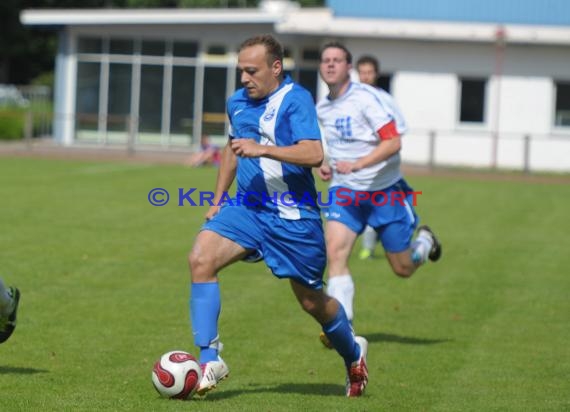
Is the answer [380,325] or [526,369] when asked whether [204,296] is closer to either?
[526,369]

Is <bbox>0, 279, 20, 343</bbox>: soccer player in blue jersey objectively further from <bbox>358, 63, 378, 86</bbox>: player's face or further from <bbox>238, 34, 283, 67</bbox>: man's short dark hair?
<bbox>358, 63, 378, 86</bbox>: player's face

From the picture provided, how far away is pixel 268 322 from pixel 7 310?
3.12m

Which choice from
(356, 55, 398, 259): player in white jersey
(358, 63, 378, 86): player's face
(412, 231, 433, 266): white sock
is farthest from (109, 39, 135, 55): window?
(412, 231, 433, 266): white sock

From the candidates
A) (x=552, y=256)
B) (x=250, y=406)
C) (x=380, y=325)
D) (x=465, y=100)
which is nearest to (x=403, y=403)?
(x=250, y=406)

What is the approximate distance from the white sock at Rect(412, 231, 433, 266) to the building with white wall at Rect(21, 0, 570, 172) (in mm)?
21718

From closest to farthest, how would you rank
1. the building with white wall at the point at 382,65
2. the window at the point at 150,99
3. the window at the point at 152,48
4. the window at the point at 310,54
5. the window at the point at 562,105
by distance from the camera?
the building with white wall at the point at 382,65 → the window at the point at 562,105 → the window at the point at 310,54 → the window at the point at 152,48 → the window at the point at 150,99

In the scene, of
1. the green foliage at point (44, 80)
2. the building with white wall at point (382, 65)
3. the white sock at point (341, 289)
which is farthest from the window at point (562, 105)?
the green foliage at point (44, 80)

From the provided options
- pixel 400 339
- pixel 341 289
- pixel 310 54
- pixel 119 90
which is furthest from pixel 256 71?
pixel 119 90

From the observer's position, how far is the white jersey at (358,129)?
30.7 feet

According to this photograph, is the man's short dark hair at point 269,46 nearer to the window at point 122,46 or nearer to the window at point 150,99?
the window at point 150,99

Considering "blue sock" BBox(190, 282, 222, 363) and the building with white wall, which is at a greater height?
the building with white wall

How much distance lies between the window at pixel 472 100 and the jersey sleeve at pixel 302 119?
98.7 feet

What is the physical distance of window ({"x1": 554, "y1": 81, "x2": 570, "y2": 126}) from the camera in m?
36.0

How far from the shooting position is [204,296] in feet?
22.3
